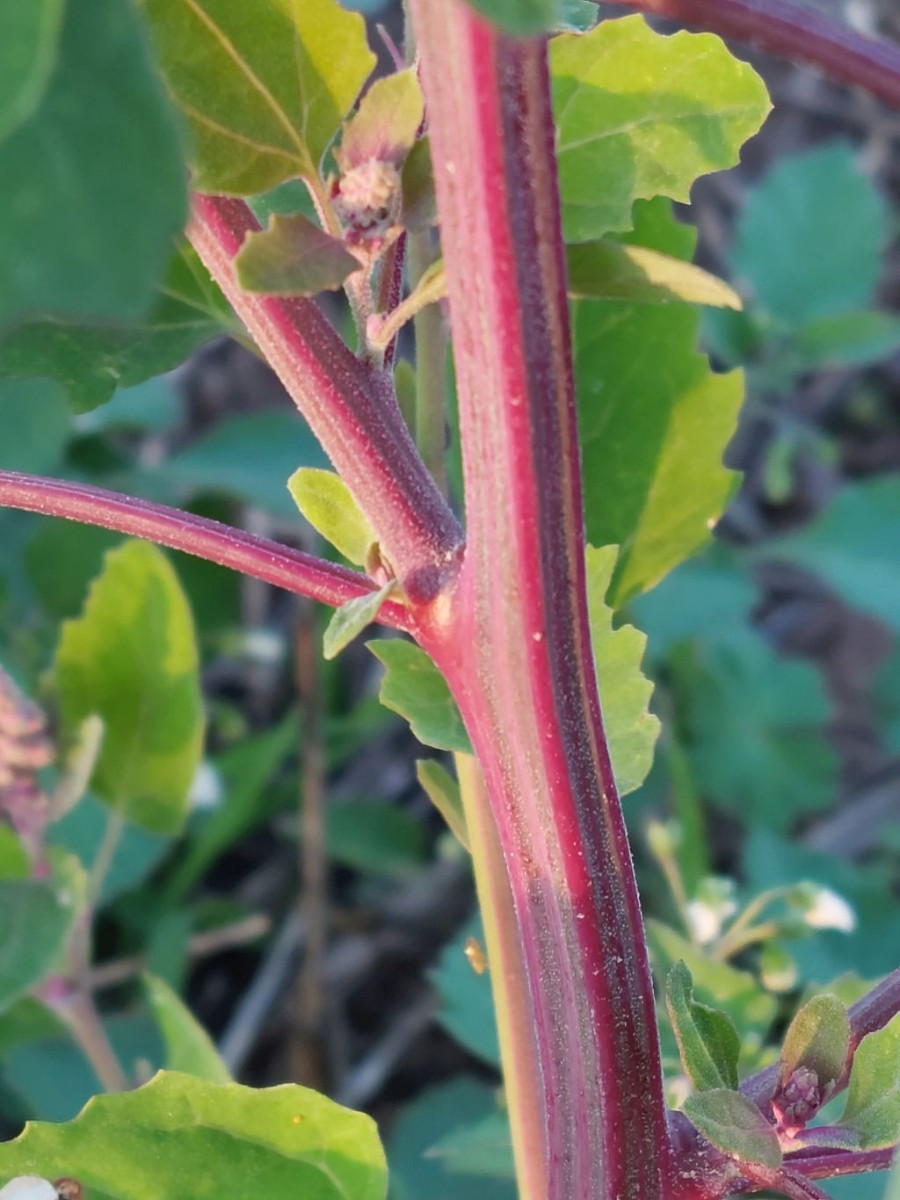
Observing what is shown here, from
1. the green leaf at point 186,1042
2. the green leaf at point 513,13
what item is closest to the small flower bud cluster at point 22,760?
the green leaf at point 186,1042

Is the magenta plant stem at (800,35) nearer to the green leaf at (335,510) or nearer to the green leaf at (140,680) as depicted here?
the green leaf at (335,510)

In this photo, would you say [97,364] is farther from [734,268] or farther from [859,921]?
[734,268]

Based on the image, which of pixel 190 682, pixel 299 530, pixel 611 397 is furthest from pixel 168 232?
pixel 299 530

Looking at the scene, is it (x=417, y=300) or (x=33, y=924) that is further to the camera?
(x=33, y=924)

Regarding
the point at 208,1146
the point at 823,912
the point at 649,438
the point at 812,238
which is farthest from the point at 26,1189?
the point at 812,238

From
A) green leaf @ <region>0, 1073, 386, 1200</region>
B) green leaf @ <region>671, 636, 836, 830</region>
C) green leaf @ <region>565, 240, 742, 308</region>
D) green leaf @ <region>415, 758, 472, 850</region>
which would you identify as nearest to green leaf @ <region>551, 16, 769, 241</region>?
green leaf @ <region>565, 240, 742, 308</region>

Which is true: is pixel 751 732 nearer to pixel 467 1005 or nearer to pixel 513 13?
pixel 467 1005
